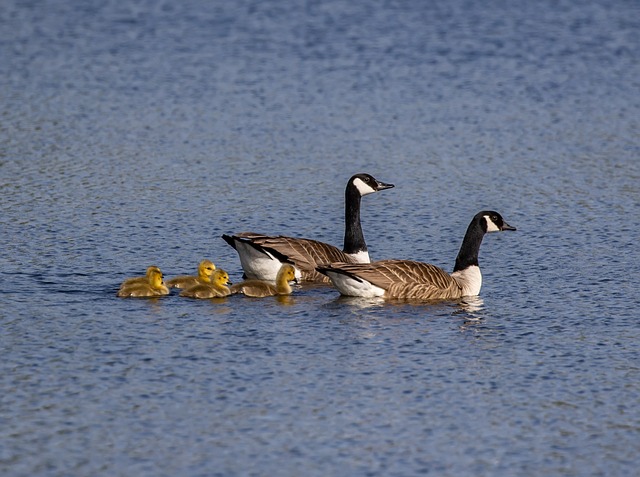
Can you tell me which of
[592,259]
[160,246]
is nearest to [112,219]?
[160,246]

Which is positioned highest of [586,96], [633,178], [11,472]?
[586,96]

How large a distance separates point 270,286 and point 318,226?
3.34m

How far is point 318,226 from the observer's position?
17281 millimetres

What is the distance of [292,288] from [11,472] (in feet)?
20.6

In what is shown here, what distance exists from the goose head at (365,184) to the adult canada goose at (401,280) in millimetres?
1986

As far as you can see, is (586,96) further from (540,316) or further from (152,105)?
(540,316)

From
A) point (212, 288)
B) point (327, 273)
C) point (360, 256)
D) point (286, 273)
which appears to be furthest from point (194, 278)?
point (360, 256)

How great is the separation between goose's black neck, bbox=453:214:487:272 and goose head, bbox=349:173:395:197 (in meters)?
1.54

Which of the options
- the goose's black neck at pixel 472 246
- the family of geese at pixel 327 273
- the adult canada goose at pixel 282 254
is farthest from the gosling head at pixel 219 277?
the goose's black neck at pixel 472 246

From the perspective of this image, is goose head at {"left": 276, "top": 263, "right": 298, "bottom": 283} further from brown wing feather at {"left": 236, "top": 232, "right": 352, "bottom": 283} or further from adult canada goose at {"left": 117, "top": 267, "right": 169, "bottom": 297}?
adult canada goose at {"left": 117, "top": 267, "right": 169, "bottom": 297}

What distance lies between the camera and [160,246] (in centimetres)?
1596

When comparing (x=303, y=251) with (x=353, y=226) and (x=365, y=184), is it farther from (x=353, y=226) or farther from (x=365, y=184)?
(x=365, y=184)

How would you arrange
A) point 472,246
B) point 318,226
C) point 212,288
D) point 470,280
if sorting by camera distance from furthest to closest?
Answer: point 318,226
point 472,246
point 470,280
point 212,288

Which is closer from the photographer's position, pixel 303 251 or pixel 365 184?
pixel 303 251
